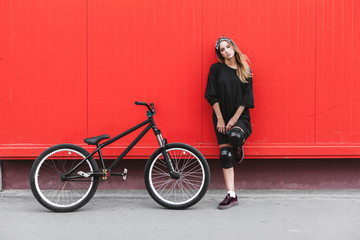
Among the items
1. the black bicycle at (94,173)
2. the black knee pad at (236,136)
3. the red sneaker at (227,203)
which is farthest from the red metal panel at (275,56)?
the red sneaker at (227,203)

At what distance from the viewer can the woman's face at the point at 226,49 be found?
4.77 m

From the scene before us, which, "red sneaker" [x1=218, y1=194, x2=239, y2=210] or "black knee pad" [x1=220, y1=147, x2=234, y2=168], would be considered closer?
A: "red sneaker" [x1=218, y1=194, x2=239, y2=210]

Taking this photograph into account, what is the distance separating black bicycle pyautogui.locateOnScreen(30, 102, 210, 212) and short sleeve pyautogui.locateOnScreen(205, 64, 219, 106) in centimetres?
63

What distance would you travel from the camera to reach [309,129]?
5.29 m

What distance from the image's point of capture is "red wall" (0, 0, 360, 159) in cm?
517

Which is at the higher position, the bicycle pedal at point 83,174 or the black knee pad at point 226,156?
the black knee pad at point 226,156

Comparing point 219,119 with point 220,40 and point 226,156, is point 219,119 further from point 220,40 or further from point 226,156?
point 220,40

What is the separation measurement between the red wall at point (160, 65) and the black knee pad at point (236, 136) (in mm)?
582

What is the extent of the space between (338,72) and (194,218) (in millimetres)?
2567

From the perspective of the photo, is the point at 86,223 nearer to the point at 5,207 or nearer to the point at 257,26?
the point at 5,207

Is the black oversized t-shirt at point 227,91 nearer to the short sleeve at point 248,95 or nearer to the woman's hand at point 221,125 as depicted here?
the short sleeve at point 248,95

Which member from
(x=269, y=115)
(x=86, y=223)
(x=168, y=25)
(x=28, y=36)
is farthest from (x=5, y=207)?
(x=269, y=115)

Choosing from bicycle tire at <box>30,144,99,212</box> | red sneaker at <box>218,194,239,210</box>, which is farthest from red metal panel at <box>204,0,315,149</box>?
bicycle tire at <box>30,144,99,212</box>

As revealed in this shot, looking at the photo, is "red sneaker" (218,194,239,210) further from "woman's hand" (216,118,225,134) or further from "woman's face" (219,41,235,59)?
"woman's face" (219,41,235,59)
